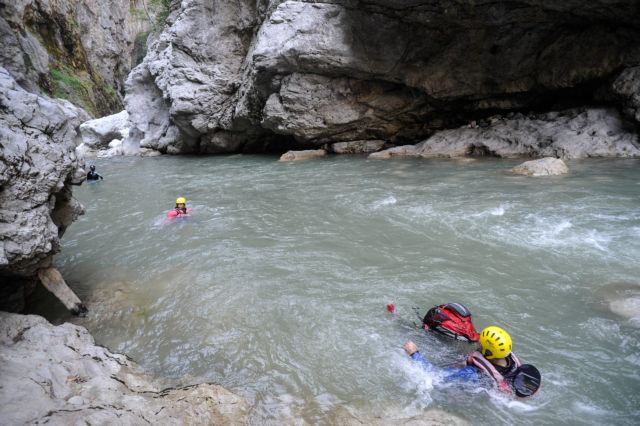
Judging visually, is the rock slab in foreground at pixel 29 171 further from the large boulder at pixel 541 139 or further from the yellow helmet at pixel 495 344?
the large boulder at pixel 541 139

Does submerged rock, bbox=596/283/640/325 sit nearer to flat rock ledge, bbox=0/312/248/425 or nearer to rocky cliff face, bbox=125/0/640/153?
flat rock ledge, bbox=0/312/248/425

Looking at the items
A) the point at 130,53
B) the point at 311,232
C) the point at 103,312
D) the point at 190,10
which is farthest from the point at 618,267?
the point at 130,53

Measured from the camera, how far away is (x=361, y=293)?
5137 millimetres

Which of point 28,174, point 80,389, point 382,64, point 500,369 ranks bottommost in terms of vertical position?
point 500,369

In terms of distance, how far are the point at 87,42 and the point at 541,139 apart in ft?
134

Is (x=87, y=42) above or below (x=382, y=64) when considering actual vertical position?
above

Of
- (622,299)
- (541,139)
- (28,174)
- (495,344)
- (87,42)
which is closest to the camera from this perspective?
(495,344)

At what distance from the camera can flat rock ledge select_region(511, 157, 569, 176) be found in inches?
414

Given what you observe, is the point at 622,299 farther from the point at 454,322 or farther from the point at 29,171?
the point at 29,171

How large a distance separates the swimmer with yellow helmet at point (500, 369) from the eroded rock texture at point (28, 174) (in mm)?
4303

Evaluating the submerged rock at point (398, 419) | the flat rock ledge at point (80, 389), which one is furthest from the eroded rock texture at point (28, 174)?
the submerged rock at point (398, 419)

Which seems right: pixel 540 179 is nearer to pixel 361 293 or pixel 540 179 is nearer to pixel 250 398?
pixel 361 293

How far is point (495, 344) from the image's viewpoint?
346 cm

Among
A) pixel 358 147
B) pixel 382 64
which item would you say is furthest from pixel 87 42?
pixel 382 64
